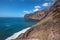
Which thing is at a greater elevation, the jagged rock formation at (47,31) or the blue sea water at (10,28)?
the jagged rock formation at (47,31)

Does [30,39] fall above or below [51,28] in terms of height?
below

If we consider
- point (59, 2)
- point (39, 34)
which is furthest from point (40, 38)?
point (59, 2)

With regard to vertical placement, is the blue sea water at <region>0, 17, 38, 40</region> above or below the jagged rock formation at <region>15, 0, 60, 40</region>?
below

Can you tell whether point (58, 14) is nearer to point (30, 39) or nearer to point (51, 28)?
point (51, 28)

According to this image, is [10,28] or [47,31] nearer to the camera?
[47,31]

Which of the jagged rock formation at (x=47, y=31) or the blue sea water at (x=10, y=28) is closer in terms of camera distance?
the jagged rock formation at (x=47, y=31)

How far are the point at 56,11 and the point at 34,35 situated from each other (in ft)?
22.1

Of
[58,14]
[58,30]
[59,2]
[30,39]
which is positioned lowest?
[30,39]

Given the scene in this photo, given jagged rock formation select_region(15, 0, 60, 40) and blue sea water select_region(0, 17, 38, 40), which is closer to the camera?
jagged rock formation select_region(15, 0, 60, 40)

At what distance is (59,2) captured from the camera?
2469 centimetres

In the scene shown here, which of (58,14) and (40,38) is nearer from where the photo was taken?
(40,38)

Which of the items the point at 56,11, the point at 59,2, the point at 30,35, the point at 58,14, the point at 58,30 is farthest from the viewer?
the point at 59,2

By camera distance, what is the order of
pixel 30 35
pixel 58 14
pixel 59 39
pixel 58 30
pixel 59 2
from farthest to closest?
pixel 59 2 → pixel 58 14 → pixel 30 35 → pixel 58 30 → pixel 59 39

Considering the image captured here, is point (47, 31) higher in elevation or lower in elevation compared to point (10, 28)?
higher
